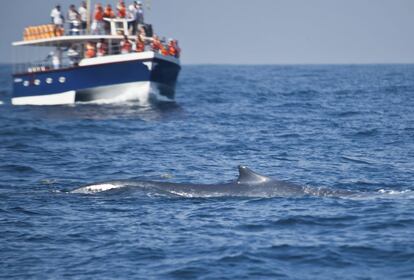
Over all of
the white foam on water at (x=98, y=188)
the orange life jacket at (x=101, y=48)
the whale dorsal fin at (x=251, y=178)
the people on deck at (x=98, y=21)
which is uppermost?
the people on deck at (x=98, y=21)

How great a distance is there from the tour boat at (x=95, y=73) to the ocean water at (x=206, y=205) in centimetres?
799

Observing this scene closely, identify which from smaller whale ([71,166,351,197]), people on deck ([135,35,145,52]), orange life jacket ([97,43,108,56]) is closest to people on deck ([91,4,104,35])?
orange life jacket ([97,43,108,56])

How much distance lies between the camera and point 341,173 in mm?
20047

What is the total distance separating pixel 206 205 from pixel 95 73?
26242 millimetres

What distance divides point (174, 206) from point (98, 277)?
4334 millimetres

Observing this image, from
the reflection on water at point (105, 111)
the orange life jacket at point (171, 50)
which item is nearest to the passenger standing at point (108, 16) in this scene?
the orange life jacket at point (171, 50)

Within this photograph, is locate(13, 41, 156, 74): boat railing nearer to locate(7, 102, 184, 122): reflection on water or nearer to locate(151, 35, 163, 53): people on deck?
locate(151, 35, 163, 53): people on deck

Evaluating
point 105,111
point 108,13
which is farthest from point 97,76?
point 108,13

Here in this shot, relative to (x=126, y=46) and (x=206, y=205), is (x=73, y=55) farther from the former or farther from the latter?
(x=206, y=205)

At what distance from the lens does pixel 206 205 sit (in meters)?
15.7

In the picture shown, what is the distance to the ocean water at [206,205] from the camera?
1206 cm

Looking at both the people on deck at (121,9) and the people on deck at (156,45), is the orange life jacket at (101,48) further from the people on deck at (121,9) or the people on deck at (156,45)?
the people on deck at (156,45)

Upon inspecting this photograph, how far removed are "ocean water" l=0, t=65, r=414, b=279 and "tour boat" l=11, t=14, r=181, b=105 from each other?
7.99 meters

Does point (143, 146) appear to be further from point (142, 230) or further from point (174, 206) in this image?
point (142, 230)
